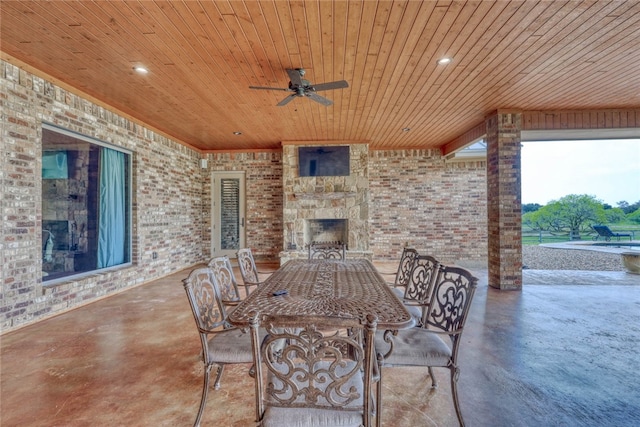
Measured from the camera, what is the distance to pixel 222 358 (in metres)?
1.53

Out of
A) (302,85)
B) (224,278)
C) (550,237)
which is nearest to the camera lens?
(224,278)

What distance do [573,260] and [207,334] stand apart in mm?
8170

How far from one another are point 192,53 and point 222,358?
268 centimetres

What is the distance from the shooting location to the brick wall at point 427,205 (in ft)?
21.4

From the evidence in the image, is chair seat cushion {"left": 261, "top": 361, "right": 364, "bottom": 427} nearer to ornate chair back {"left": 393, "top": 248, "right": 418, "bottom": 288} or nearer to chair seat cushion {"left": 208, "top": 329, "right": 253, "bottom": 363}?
chair seat cushion {"left": 208, "top": 329, "right": 253, "bottom": 363}

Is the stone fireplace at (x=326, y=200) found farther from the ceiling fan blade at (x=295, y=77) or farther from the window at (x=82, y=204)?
the ceiling fan blade at (x=295, y=77)

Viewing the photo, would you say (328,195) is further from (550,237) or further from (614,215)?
(614,215)

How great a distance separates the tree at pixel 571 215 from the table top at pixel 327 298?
12809 millimetres

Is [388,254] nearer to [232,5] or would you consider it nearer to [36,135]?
[232,5]

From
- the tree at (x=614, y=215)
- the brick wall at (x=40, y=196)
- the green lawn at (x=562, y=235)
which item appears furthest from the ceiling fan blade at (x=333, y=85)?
the tree at (x=614, y=215)

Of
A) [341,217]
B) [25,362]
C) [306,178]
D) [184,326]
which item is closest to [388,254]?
[341,217]

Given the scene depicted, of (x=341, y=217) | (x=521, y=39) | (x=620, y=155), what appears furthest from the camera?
(x=620, y=155)

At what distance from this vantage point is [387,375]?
6.45ft

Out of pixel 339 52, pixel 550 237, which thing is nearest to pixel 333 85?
pixel 339 52
